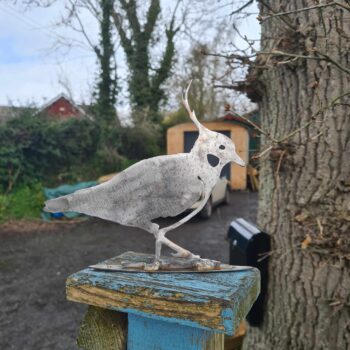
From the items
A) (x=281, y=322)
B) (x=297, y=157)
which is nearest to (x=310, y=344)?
(x=281, y=322)

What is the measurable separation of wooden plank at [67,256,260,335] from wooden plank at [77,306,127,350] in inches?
3.8

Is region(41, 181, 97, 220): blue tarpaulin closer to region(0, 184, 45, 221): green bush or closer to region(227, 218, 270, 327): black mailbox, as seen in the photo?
region(0, 184, 45, 221): green bush

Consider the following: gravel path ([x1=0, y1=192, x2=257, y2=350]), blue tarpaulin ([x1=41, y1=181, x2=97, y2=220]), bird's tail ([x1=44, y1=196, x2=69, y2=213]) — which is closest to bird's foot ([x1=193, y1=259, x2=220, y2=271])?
bird's tail ([x1=44, y1=196, x2=69, y2=213])

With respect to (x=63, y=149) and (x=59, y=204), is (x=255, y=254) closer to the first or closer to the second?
(x=59, y=204)

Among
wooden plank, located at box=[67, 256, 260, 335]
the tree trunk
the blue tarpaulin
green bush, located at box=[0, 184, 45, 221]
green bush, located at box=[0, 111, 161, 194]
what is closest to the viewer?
wooden plank, located at box=[67, 256, 260, 335]

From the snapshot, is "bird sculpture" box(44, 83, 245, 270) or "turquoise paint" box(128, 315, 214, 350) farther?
"bird sculpture" box(44, 83, 245, 270)

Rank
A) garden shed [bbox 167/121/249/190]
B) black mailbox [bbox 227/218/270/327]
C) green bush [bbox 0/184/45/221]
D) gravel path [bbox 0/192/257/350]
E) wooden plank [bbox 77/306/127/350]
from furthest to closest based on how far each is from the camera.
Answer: garden shed [bbox 167/121/249/190] < green bush [bbox 0/184/45/221] < gravel path [bbox 0/192/257/350] < black mailbox [bbox 227/218/270/327] < wooden plank [bbox 77/306/127/350]

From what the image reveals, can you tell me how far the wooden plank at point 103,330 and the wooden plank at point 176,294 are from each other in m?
0.10

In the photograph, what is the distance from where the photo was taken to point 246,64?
2061 millimetres

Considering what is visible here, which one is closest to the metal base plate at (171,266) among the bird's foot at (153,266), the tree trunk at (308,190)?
the bird's foot at (153,266)

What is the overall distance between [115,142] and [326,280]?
9.98m

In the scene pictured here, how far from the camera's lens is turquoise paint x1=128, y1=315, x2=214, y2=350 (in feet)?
3.08

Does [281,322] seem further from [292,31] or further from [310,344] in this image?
[292,31]

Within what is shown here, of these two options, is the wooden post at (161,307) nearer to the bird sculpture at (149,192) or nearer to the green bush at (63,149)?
the bird sculpture at (149,192)
